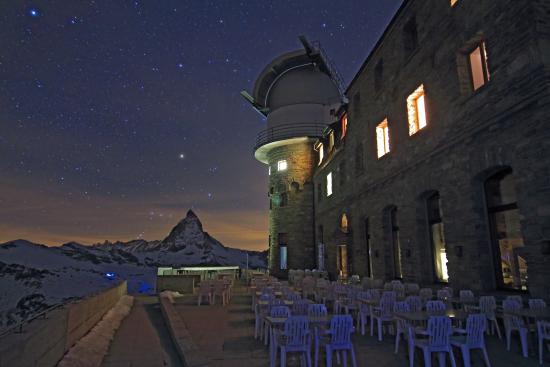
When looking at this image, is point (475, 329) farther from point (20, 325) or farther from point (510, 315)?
point (20, 325)

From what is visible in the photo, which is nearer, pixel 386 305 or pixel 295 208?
pixel 386 305

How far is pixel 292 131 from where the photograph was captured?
27688 millimetres

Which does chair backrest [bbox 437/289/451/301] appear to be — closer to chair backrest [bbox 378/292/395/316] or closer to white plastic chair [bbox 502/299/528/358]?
chair backrest [bbox 378/292/395/316]

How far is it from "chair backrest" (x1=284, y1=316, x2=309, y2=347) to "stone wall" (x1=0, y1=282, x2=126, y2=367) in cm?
334

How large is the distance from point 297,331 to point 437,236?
7743mm

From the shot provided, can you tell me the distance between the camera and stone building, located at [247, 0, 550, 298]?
7039 mm

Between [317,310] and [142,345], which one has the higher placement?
[317,310]

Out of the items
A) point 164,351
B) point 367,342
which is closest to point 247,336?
point 164,351

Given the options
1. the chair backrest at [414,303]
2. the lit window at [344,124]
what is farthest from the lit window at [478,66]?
the lit window at [344,124]

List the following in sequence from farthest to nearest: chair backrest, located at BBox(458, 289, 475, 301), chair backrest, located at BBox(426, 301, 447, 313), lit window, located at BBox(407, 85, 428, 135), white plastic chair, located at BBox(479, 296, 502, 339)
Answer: lit window, located at BBox(407, 85, 428, 135) → chair backrest, located at BBox(458, 289, 475, 301) → white plastic chair, located at BBox(479, 296, 502, 339) → chair backrest, located at BBox(426, 301, 447, 313)

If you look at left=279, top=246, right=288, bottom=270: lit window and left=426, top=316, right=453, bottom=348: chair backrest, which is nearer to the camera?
left=426, top=316, right=453, bottom=348: chair backrest

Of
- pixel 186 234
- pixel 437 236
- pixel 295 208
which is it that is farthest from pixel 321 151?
pixel 186 234

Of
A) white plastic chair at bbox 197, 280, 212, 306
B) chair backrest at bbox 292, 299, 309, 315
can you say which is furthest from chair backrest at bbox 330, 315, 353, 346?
white plastic chair at bbox 197, 280, 212, 306

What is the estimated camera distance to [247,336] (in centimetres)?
763
